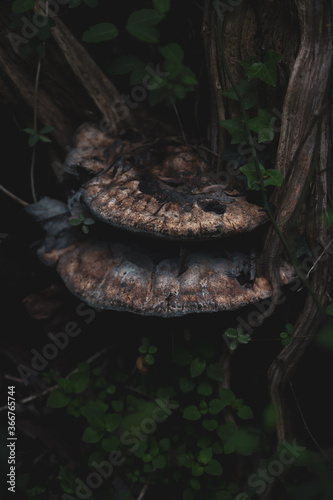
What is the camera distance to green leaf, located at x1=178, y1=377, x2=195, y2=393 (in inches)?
88.6

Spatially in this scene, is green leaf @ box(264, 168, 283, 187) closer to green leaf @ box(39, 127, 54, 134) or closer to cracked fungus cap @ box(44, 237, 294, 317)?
cracked fungus cap @ box(44, 237, 294, 317)

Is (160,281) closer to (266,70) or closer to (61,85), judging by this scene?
(266,70)

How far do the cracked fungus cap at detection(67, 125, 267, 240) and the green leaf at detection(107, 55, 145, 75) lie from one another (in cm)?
47

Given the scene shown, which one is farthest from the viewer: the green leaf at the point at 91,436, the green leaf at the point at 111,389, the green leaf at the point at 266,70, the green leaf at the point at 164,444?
the green leaf at the point at 111,389

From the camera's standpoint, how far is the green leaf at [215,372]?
222cm

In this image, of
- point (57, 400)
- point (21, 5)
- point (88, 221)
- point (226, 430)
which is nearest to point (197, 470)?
point (226, 430)

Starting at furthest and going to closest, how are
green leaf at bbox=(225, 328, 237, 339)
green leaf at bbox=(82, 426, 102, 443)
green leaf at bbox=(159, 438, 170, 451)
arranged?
green leaf at bbox=(159, 438, 170, 451) < green leaf at bbox=(82, 426, 102, 443) < green leaf at bbox=(225, 328, 237, 339)

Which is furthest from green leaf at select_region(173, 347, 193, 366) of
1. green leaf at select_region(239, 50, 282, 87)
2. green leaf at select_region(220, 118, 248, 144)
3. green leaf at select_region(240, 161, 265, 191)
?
green leaf at select_region(239, 50, 282, 87)

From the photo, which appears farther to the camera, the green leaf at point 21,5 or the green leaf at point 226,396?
the green leaf at point 226,396

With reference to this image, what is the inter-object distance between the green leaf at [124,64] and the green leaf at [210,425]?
2211 millimetres

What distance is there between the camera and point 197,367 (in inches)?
86.5

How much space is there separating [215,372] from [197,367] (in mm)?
133

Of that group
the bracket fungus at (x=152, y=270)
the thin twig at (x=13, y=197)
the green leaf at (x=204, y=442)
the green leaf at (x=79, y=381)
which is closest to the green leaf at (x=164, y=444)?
the green leaf at (x=204, y=442)

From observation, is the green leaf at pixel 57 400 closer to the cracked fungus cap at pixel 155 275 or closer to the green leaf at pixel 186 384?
the green leaf at pixel 186 384
